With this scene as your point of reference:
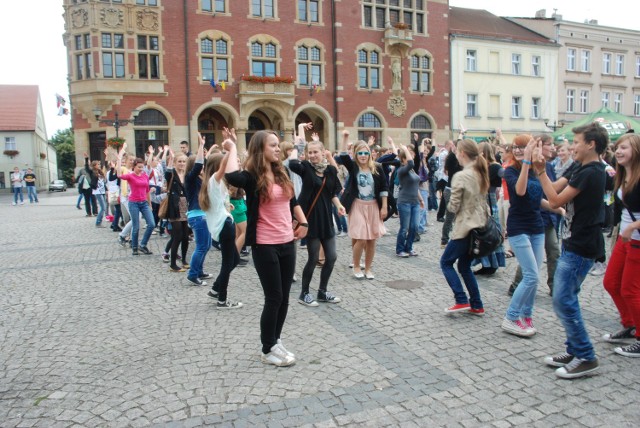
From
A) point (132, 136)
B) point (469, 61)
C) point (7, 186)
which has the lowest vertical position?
point (7, 186)

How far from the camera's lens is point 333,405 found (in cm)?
368

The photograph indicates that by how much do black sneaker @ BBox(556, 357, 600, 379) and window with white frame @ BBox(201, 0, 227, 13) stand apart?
31.3 meters

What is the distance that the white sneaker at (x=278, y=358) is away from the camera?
14.3 ft

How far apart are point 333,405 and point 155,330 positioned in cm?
252

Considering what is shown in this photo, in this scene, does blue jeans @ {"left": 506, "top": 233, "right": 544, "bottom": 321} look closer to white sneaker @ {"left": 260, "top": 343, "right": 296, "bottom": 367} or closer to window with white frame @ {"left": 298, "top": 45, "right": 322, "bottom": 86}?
white sneaker @ {"left": 260, "top": 343, "right": 296, "bottom": 367}

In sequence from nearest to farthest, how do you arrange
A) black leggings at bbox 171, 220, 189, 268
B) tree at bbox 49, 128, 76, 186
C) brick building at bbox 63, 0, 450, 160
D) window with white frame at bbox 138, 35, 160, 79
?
black leggings at bbox 171, 220, 189, 268 < brick building at bbox 63, 0, 450, 160 < window with white frame at bbox 138, 35, 160, 79 < tree at bbox 49, 128, 76, 186

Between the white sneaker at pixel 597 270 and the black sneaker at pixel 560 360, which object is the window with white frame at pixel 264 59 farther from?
the black sneaker at pixel 560 360

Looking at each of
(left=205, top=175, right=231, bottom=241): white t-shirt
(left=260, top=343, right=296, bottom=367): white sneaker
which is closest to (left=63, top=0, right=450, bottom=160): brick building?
(left=205, top=175, right=231, bottom=241): white t-shirt

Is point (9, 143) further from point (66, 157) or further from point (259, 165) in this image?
point (259, 165)

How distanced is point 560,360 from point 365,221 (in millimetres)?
3682

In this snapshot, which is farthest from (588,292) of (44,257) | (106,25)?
(106,25)

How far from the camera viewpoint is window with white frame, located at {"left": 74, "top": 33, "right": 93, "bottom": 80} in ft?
96.7

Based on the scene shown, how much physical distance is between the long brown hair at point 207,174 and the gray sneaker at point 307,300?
5.24ft

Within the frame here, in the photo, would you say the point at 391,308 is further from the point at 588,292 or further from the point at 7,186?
the point at 7,186
